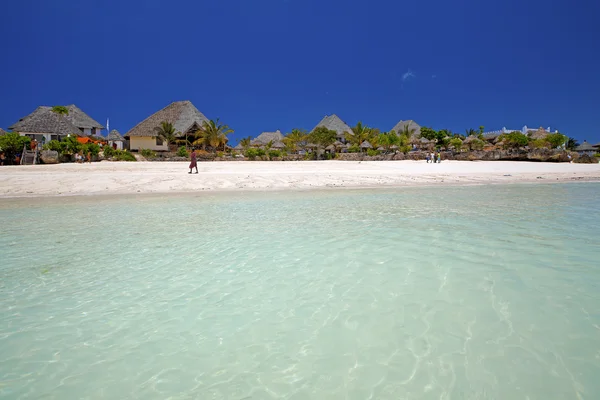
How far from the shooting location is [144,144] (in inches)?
1700

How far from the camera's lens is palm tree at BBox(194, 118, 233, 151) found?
3953 centimetres

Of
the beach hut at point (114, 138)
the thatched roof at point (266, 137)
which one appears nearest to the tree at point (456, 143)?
the thatched roof at point (266, 137)

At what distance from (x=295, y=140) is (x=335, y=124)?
1623cm

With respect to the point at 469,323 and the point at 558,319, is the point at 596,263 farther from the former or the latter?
the point at 469,323

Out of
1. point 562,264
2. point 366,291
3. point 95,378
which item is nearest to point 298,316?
point 366,291

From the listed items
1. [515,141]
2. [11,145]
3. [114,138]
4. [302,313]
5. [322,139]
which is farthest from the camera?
[114,138]

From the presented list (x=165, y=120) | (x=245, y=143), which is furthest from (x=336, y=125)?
(x=165, y=120)

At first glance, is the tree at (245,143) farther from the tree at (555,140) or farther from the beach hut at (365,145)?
the tree at (555,140)

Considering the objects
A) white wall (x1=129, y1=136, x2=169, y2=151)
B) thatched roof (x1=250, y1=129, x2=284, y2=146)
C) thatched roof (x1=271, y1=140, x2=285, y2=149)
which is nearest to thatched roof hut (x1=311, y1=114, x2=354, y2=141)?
thatched roof (x1=250, y1=129, x2=284, y2=146)

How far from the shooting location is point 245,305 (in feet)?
10.7

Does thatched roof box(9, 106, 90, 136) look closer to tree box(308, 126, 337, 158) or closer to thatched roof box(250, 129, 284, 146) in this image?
thatched roof box(250, 129, 284, 146)

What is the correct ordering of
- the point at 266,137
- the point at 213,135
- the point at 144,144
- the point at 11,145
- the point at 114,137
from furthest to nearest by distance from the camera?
the point at 266,137
the point at 114,137
the point at 144,144
the point at 213,135
the point at 11,145

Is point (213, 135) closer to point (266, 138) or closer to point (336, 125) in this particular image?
point (266, 138)

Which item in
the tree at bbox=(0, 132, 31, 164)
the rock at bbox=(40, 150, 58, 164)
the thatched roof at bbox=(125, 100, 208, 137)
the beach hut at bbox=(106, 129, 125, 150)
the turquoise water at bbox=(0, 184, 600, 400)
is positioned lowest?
the turquoise water at bbox=(0, 184, 600, 400)
